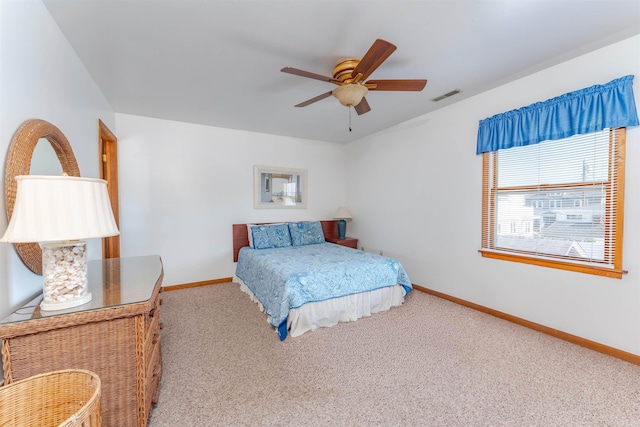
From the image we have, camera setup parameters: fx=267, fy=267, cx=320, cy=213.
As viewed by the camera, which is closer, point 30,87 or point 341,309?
point 30,87

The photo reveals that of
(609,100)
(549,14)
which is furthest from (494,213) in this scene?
(549,14)

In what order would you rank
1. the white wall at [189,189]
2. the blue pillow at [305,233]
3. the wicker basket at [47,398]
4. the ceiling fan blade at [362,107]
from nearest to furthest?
1. the wicker basket at [47,398]
2. the ceiling fan blade at [362,107]
3. the white wall at [189,189]
4. the blue pillow at [305,233]

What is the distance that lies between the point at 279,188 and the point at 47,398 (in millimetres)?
3935

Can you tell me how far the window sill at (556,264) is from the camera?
2.20 m

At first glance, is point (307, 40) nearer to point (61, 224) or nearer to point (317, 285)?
point (61, 224)

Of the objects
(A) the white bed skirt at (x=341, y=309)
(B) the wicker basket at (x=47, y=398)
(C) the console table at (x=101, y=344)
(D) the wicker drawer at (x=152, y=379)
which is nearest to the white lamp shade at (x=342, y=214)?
(A) the white bed skirt at (x=341, y=309)

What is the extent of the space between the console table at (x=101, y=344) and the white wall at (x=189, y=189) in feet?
8.57

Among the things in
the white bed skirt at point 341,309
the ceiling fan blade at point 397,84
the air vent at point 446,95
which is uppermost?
the air vent at point 446,95

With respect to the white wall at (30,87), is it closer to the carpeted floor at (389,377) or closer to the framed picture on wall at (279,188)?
the carpeted floor at (389,377)

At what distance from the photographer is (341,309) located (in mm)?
2885

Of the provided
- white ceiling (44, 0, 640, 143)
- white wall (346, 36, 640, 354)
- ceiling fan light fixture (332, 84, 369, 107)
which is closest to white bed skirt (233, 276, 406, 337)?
white wall (346, 36, 640, 354)

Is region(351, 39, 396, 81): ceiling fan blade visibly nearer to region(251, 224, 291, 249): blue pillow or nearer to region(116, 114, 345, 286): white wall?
region(251, 224, 291, 249): blue pillow

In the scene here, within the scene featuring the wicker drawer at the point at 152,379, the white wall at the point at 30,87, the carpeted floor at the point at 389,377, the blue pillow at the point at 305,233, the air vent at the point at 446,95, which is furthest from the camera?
the blue pillow at the point at 305,233

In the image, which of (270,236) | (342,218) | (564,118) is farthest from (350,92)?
(342,218)
